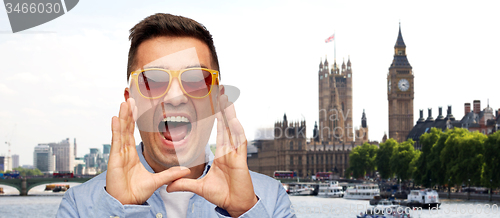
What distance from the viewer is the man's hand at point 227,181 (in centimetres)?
246

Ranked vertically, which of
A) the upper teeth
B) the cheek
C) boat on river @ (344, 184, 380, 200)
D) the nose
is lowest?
boat on river @ (344, 184, 380, 200)

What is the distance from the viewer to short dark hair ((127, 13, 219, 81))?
2754 millimetres

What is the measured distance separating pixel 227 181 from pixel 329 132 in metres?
138

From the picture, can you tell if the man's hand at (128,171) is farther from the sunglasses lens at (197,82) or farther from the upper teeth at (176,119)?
the sunglasses lens at (197,82)

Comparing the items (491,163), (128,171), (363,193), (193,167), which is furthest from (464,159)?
(128,171)

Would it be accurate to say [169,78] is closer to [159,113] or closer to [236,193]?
[159,113]

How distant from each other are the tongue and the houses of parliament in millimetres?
116844

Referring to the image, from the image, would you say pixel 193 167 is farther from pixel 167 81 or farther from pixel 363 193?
pixel 363 193

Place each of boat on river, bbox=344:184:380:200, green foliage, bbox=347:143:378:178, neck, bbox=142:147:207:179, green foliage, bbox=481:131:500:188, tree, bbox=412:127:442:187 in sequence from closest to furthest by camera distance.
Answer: neck, bbox=142:147:207:179, green foliage, bbox=481:131:500:188, tree, bbox=412:127:442:187, boat on river, bbox=344:184:380:200, green foliage, bbox=347:143:378:178

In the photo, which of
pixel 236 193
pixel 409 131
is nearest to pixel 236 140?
pixel 236 193

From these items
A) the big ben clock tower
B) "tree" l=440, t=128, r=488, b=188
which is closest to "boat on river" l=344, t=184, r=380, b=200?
"tree" l=440, t=128, r=488, b=188

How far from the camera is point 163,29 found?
2750 millimetres

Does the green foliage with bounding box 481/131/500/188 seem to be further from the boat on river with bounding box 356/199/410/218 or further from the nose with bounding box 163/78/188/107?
the nose with bounding box 163/78/188/107

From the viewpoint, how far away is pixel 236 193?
8.23 ft
